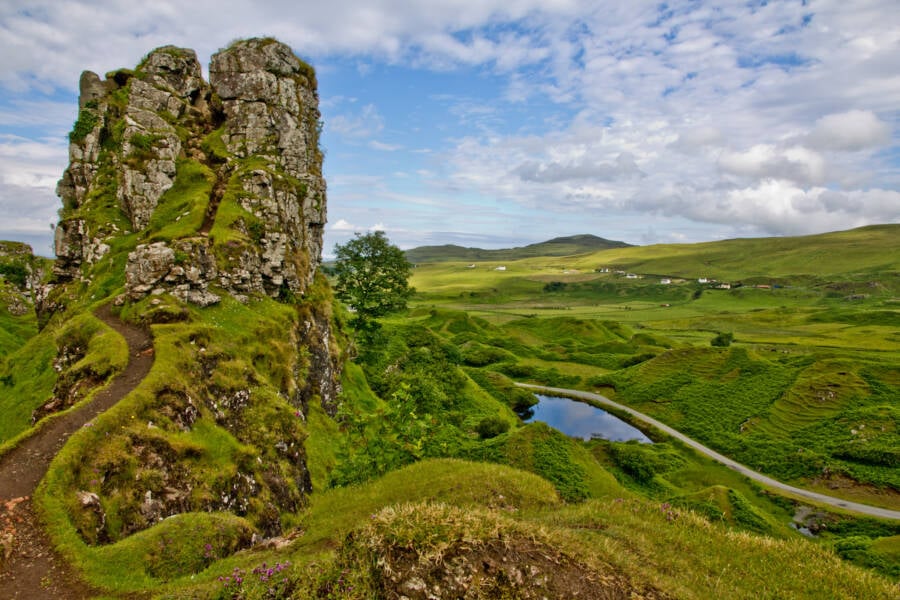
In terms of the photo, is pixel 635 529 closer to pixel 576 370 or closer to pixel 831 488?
pixel 831 488

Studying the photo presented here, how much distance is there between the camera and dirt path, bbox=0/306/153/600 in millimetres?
12906

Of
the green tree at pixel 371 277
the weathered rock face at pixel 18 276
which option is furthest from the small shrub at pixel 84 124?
the weathered rock face at pixel 18 276

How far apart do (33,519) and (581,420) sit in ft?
249

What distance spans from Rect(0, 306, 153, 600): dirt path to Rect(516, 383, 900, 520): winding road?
212 feet

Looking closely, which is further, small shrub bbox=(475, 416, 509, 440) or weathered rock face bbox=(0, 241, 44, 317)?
weathered rock face bbox=(0, 241, 44, 317)

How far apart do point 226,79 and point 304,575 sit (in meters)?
52.1

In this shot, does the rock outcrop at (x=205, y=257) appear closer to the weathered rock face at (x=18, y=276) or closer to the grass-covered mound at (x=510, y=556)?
the grass-covered mound at (x=510, y=556)

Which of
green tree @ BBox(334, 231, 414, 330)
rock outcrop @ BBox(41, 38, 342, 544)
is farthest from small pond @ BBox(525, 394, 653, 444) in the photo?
rock outcrop @ BBox(41, 38, 342, 544)

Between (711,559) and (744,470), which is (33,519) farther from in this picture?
(744,470)

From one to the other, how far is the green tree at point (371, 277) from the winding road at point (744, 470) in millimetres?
37864

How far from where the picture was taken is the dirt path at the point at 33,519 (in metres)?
12.9

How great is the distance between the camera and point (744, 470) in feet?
190

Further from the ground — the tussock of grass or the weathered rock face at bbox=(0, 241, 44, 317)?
the weathered rock face at bbox=(0, 241, 44, 317)

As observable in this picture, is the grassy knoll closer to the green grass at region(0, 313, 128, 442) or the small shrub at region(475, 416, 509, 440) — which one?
the small shrub at region(475, 416, 509, 440)
